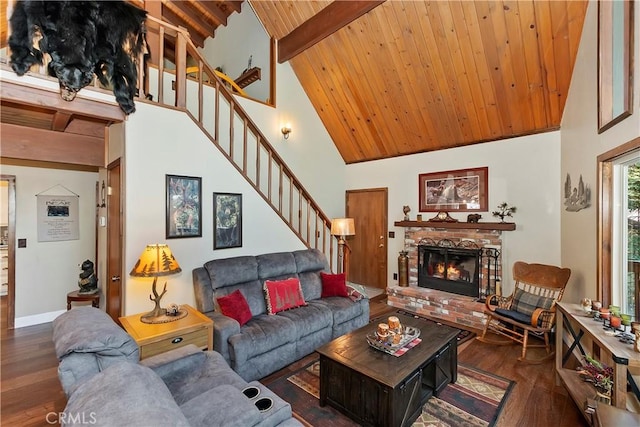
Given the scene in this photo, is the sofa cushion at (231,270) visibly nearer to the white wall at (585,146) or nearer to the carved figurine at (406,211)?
the carved figurine at (406,211)

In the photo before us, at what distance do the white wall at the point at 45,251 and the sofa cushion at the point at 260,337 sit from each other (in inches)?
97.5

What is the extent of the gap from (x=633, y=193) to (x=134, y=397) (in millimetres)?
3774

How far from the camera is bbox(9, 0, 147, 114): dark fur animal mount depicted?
4.05ft

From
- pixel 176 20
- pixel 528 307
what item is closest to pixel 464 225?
pixel 528 307

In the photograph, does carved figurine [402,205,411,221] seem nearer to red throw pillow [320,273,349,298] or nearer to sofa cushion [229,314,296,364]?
red throw pillow [320,273,349,298]

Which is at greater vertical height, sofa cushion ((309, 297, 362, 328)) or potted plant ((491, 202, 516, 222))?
potted plant ((491, 202, 516, 222))

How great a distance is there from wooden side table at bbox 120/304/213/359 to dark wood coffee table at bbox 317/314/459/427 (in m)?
1.05

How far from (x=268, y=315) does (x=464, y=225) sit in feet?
10.7

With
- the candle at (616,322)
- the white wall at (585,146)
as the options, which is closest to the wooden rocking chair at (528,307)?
the white wall at (585,146)

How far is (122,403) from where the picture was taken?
39.1 inches

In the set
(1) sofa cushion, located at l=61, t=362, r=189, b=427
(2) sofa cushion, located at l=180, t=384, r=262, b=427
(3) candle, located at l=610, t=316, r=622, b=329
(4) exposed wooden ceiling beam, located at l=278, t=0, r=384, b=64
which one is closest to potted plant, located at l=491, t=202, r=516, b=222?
(3) candle, located at l=610, t=316, r=622, b=329

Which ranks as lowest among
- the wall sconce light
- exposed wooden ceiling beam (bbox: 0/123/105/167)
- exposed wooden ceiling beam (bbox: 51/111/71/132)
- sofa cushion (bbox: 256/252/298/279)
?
sofa cushion (bbox: 256/252/298/279)

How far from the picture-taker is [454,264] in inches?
189

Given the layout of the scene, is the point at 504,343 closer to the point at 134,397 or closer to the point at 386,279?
the point at 386,279
